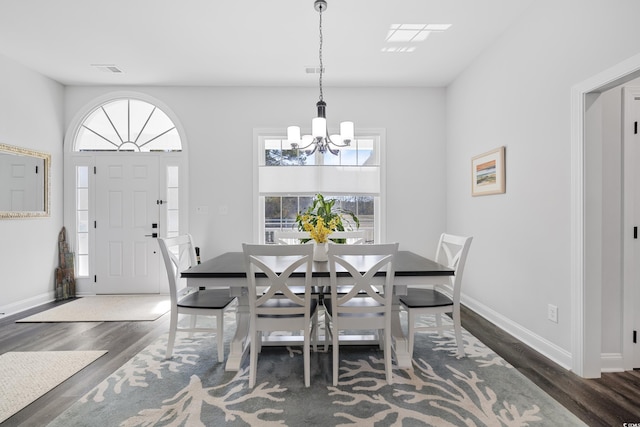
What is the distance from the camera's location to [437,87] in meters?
4.50

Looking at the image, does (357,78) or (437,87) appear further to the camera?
(437,87)

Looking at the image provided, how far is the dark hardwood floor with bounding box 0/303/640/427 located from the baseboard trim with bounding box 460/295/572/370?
5cm

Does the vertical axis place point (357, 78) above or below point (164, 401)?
above

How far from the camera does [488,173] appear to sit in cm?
338

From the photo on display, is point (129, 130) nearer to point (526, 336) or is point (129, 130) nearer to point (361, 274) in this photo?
point (361, 274)

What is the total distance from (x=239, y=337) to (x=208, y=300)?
14.9 inches

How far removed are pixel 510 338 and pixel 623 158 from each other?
5.40ft

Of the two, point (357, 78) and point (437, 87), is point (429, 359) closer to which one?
point (357, 78)

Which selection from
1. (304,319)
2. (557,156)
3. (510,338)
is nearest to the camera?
(304,319)

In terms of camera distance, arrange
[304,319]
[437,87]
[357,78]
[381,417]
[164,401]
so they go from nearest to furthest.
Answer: [381,417] < [164,401] < [304,319] < [357,78] < [437,87]

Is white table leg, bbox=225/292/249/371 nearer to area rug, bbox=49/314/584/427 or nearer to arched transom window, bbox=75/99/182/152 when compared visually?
area rug, bbox=49/314/584/427

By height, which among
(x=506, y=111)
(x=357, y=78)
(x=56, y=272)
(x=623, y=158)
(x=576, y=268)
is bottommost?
(x=56, y=272)

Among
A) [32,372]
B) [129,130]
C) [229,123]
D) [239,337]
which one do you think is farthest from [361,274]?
[129,130]

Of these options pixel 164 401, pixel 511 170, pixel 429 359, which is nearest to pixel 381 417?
pixel 429 359
